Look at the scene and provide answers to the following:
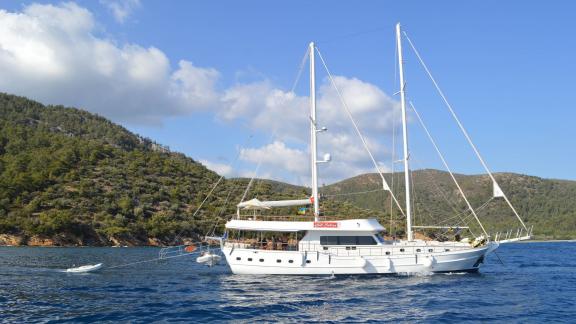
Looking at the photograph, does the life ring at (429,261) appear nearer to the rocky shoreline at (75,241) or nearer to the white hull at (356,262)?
the white hull at (356,262)

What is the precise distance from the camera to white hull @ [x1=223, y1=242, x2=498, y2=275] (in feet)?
103

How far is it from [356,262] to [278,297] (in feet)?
28.4

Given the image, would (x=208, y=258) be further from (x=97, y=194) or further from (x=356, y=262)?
(x=97, y=194)

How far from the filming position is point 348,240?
32.2 m

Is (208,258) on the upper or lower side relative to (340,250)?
lower

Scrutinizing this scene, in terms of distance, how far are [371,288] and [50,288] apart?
16.8 m

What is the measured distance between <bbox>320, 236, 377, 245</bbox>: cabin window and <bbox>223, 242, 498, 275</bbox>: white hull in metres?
0.96

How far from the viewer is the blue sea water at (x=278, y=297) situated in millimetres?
19688

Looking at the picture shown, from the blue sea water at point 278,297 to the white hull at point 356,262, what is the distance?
2.01ft

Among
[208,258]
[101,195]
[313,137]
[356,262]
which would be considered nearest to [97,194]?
[101,195]

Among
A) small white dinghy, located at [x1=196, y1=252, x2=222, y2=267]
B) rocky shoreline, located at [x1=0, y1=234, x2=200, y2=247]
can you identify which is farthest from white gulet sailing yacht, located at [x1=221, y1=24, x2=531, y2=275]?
rocky shoreline, located at [x1=0, y1=234, x2=200, y2=247]

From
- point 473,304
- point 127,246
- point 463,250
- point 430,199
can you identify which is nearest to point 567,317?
point 473,304

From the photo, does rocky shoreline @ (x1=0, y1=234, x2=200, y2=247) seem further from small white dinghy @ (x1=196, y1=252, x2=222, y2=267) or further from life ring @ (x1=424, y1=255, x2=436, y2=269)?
life ring @ (x1=424, y1=255, x2=436, y2=269)

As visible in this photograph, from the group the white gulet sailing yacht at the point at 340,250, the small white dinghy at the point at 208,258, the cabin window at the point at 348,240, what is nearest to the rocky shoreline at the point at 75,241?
the small white dinghy at the point at 208,258
